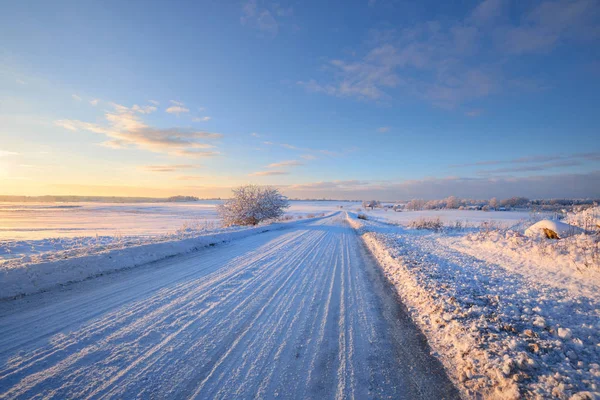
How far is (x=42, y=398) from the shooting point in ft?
7.87

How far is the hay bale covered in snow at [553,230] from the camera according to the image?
32.1 feet

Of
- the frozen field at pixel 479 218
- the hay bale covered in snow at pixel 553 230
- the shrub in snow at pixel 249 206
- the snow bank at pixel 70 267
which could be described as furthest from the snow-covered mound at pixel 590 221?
the shrub in snow at pixel 249 206

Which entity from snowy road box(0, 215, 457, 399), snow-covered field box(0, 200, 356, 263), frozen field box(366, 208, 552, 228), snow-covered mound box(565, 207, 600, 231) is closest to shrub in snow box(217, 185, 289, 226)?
snow-covered field box(0, 200, 356, 263)

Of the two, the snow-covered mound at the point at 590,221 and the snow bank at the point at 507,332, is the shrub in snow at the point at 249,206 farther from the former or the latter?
the snow-covered mound at the point at 590,221

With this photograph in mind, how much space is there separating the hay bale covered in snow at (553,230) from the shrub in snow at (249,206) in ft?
70.3

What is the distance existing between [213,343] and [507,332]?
417cm

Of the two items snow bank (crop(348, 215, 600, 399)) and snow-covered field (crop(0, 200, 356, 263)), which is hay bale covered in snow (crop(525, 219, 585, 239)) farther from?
snow-covered field (crop(0, 200, 356, 263))

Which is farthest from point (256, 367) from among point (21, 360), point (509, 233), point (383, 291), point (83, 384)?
point (509, 233)

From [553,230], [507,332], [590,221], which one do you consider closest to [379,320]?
[507,332]

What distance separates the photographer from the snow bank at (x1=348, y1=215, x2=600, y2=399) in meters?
2.60

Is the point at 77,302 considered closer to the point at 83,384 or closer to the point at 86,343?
the point at 86,343

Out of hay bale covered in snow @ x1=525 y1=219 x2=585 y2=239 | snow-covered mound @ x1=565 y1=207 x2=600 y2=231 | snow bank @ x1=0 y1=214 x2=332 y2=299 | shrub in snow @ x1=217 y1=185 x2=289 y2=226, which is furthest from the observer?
shrub in snow @ x1=217 y1=185 x2=289 y2=226

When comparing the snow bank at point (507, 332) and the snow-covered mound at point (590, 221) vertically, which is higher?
the snow-covered mound at point (590, 221)

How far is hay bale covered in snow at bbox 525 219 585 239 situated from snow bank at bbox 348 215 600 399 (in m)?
5.60
